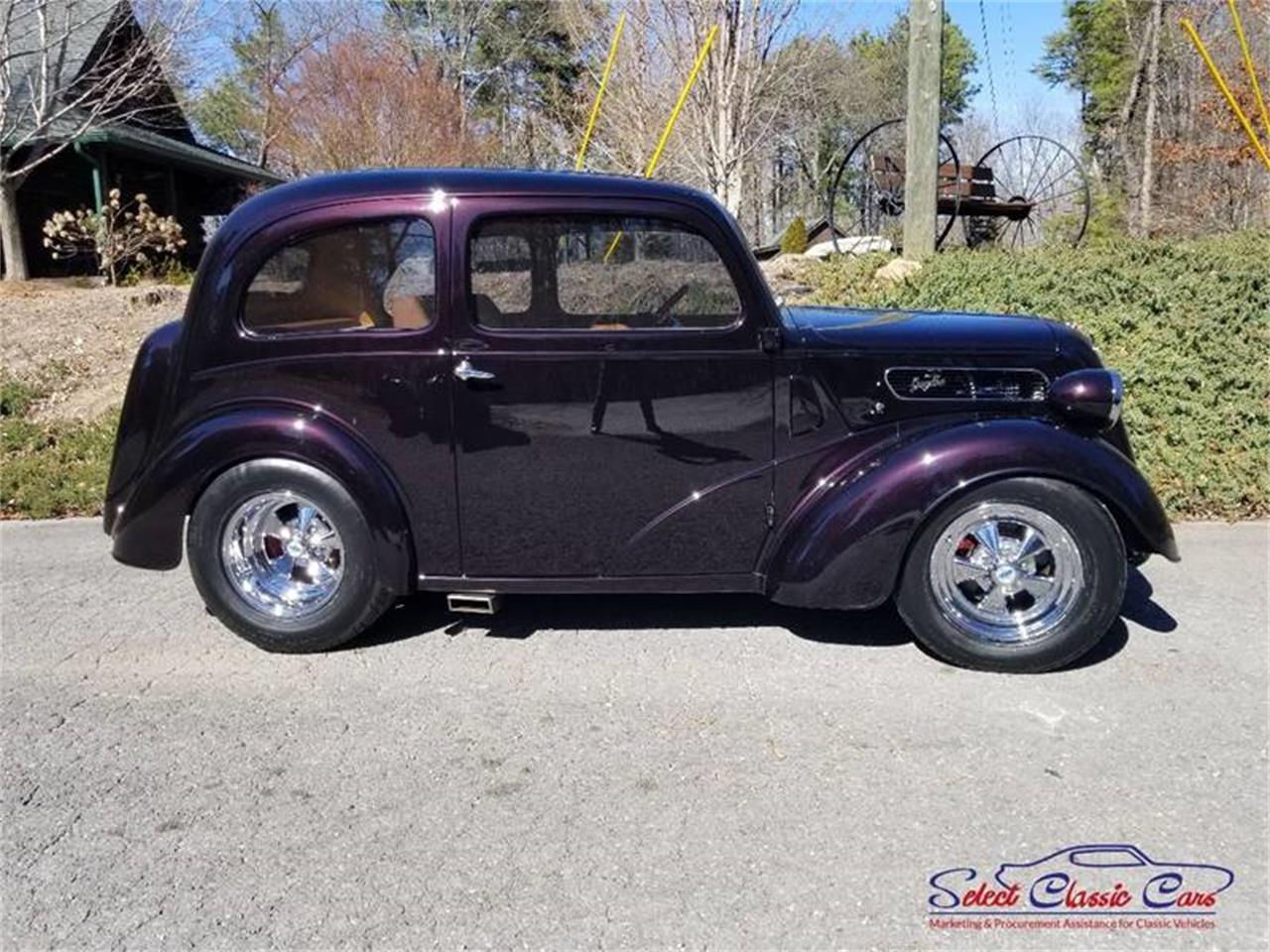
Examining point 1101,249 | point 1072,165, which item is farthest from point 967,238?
point 1101,249

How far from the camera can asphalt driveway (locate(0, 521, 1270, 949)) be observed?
2.40 metres

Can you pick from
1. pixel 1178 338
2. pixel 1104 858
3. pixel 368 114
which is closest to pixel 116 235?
pixel 368 114

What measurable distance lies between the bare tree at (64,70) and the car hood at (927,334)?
12.8 meters

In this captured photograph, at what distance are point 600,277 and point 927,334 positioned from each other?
1.34m

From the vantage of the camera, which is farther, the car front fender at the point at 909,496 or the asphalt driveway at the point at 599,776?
the car front fender at the point at 909,496

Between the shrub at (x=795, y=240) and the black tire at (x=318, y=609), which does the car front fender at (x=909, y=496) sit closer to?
the black tire at (x=318, y=609)

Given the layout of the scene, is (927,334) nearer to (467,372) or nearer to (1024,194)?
(467,372)

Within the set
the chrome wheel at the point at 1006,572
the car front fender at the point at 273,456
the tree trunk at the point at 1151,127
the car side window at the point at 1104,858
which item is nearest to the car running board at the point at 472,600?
the car front fender at the point at 273,456

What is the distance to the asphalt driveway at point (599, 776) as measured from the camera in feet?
7.88

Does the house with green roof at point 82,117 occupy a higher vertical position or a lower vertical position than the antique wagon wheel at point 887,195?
higher

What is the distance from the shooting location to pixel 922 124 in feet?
26.9

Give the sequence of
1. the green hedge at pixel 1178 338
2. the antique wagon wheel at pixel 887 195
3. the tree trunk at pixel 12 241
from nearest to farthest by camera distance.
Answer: the green hedge at pixel 1178 338, the antique wagon wheel at pixel 887 195, the tree trunk at pixel 12 241

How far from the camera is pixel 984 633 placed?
369cm

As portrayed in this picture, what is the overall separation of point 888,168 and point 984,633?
26.2 ft
